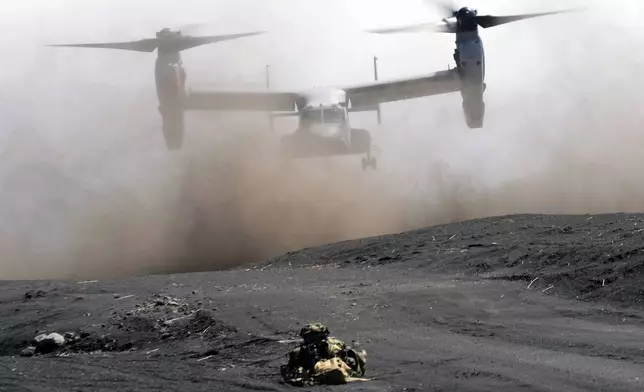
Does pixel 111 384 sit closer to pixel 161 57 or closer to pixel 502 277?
pixel 502 277

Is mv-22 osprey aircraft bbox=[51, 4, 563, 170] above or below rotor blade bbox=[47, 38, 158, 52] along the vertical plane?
below

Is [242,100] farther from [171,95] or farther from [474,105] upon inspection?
[474,105]

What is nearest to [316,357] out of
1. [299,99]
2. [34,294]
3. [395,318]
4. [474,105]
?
[395,318]

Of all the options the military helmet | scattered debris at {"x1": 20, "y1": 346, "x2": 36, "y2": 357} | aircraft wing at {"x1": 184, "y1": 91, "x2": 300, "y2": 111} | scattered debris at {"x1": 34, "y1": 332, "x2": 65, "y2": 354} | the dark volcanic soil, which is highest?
aircraft wing at {"x1": 184, "y1": 91, "x2": 300, "y2": 111}

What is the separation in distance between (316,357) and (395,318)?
3.26 meters

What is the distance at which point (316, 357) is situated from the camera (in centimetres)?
816

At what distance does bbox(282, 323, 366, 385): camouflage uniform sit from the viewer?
8.11 metres

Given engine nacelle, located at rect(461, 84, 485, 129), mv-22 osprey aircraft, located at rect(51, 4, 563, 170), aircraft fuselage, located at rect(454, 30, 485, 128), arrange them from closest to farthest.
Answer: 1. aircraft fuselage, located at rect(454, 30, 485, 128)
2. engine nacelle, located at rect(461, 84, 485, 129)
3. mv-22 osprey aircraft, located at rect(51, 4, 563, 170)

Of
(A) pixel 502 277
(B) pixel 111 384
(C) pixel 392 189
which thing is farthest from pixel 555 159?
(B) pixel 111 384

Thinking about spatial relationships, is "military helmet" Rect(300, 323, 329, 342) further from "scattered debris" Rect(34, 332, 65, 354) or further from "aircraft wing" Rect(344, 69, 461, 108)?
"aircraft wing" Rect(344, 69, 461, 108)

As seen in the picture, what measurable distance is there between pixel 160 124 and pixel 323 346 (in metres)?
21.3

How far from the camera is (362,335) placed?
10.3 meters

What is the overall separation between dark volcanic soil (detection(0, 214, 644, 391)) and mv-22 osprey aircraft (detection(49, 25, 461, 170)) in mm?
8392

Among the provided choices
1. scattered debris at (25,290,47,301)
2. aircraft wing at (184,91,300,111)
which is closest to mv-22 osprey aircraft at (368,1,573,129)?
aircraft wing at (184,91,300,111)
